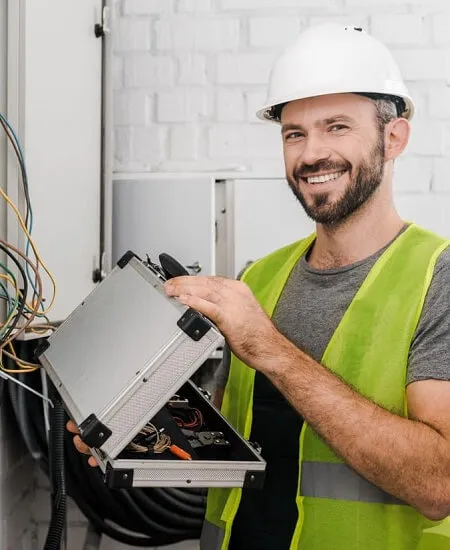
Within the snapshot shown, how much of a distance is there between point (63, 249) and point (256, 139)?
0.61 metres

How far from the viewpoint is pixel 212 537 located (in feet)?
3.74

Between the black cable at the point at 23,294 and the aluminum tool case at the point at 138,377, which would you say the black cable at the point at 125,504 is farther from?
the aluminum tool case at the point at 138,377

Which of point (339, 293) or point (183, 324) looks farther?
point (339, 293)

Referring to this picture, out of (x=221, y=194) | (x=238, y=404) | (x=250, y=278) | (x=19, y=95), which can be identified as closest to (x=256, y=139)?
(x=221, y=194)

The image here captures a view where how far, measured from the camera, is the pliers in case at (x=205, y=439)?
3.10ft

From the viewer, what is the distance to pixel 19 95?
1.19 metres

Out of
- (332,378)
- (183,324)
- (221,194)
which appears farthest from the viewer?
(221,194)

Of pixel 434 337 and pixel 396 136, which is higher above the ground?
pixel 396 136

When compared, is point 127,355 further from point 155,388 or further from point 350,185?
point 350,185

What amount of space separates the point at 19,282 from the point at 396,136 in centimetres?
71

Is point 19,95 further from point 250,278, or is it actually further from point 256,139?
point 256,139

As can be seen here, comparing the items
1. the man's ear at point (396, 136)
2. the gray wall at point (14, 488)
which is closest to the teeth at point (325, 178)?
the man's ear at point (396, 136)

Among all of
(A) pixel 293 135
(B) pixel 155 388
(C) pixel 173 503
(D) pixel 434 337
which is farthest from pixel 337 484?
(C) pixel 173 503

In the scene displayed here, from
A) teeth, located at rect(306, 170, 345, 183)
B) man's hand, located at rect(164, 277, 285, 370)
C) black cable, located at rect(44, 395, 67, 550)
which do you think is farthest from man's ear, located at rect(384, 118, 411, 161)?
black cable, located at rect(44, 395, 67, 550)
